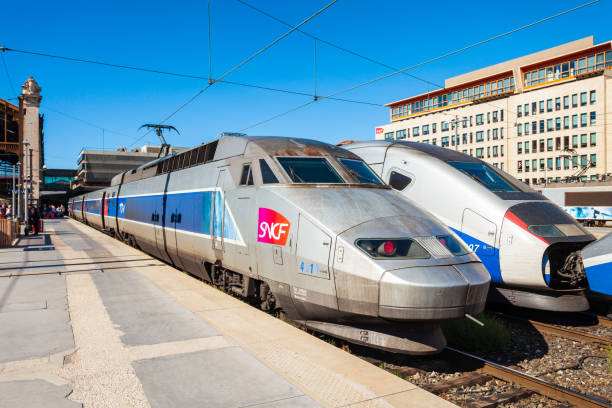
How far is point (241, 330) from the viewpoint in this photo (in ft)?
22.7

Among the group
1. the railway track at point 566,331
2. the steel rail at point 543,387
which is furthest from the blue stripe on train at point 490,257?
the steel rail at point 543,387

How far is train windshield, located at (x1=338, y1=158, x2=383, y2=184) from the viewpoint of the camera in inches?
315

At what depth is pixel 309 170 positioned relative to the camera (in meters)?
7.87

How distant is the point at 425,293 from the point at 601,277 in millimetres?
3993

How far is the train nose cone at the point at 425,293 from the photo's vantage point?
18.1 feet

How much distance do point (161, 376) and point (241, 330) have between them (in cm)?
183

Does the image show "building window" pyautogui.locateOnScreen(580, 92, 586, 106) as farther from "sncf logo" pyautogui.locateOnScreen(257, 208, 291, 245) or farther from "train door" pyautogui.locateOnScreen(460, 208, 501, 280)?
"sncf logo" pyautogui.locateOnScreen(257, 208, 291, 245)

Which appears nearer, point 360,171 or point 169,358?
point 169,358

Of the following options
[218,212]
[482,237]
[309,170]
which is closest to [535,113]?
[482,237]

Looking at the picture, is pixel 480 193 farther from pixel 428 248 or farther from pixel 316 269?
pixel 316 269

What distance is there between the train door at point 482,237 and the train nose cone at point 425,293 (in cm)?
313

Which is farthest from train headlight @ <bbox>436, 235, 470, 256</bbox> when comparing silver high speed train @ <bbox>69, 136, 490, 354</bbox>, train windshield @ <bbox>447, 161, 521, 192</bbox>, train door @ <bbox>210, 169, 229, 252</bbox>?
train door @ <bbox>210, 169, 229, 252</bbox>

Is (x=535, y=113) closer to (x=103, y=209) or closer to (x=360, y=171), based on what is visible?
(x=103, y=209)

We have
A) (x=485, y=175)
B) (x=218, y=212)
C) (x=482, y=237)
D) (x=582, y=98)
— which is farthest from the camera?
(x=582, y=98)
